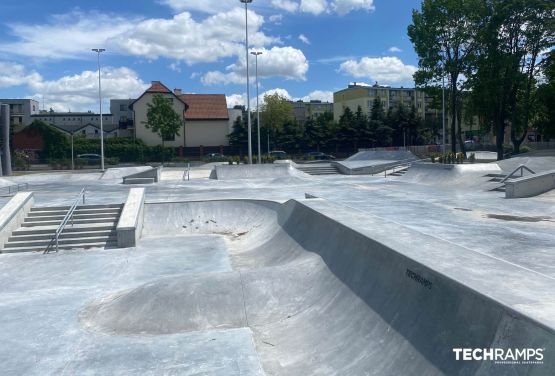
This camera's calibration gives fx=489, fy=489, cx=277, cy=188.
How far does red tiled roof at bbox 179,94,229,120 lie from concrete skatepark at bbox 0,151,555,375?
180 feet

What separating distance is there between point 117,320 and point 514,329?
617 centimetres

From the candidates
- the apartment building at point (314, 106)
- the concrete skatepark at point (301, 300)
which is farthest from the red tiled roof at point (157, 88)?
the apartment building at point (314, 106)

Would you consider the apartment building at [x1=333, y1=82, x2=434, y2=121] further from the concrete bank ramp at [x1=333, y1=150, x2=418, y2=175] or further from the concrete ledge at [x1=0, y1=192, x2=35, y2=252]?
the concrete ledge at [x1=0, y1=192, x2=35, y2=252]

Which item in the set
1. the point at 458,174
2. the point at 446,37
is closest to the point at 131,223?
the point at 458,174

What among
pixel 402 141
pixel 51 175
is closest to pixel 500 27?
pixel 402 141

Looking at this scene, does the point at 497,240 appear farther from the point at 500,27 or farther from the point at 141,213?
the point at 500,27

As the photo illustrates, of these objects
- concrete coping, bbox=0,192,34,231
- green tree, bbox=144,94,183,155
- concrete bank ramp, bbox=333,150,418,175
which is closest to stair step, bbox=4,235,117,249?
concrete coping, bbox=0,192,34,231

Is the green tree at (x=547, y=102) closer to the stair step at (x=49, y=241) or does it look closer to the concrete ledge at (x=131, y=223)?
the concrete ledge at (x=131, y=223)

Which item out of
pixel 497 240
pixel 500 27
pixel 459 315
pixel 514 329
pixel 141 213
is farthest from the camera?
pixel 500 27

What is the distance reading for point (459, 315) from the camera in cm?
505

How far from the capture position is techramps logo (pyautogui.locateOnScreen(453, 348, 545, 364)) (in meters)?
3.91

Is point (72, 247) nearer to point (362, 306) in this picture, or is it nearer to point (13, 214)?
point (13, 214)

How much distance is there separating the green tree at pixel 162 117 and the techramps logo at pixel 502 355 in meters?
58.0

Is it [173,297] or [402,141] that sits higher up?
[402,141]
